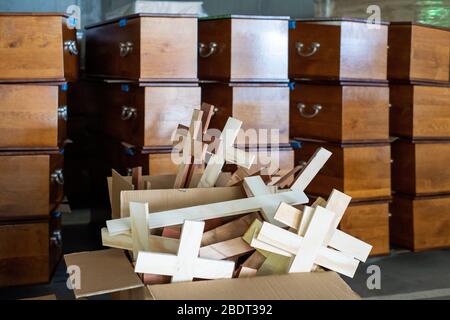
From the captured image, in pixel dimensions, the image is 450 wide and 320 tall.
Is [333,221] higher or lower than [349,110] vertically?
lower

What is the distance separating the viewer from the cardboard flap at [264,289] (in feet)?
3.68

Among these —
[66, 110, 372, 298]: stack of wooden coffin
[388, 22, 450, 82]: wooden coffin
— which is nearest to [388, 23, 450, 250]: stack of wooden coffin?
[388, 22, 450, 82]: wooden coffin

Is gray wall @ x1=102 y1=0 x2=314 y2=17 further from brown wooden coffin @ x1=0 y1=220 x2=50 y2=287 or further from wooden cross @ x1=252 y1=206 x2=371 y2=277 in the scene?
wooden cross @ x1=252 y1=206 x2=371 y2=277

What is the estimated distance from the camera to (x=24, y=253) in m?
2.26

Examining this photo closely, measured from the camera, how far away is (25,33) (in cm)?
219

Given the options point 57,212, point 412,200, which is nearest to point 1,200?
point 57,212

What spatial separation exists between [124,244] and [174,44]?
1225 millimetres

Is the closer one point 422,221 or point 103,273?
point 103,273

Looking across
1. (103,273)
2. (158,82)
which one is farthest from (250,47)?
(103,273)

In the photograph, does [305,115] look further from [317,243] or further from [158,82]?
[317,243]

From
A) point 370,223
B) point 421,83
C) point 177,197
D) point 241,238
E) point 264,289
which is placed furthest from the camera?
point 421,83

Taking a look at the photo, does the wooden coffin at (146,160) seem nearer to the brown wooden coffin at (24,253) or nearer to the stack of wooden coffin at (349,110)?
the brown wooden coffin at (24,253)

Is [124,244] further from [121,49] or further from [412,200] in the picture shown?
[412,200]

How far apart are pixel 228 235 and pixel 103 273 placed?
269mm
